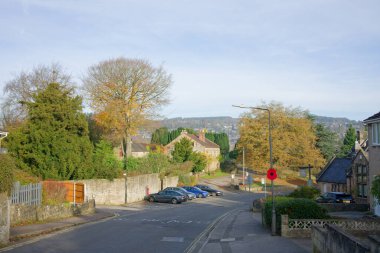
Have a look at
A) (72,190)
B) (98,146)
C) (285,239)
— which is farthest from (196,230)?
(98,146)

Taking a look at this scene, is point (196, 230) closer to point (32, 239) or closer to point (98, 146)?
point (32, 239)

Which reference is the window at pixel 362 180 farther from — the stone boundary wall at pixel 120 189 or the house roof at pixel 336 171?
the stone boundary wall at pixel 120 189

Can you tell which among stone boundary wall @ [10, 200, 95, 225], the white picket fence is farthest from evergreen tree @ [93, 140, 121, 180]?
the white picket fence

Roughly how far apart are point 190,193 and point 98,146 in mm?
Result: 11928

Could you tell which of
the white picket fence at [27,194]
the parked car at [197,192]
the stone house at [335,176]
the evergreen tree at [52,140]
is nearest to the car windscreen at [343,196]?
the stone house at [335,176]

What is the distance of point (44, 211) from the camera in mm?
25484

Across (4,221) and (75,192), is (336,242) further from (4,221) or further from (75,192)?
(75,192)

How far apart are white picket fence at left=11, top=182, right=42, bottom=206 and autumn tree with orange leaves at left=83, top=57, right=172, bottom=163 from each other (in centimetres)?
2529

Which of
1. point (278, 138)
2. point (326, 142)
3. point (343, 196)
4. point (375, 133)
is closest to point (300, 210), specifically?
point (375, 133)

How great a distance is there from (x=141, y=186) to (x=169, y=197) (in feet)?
12.7

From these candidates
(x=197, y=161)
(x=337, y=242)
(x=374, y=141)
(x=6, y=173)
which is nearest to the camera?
(x=337, y=242)

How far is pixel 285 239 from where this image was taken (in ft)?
64.3

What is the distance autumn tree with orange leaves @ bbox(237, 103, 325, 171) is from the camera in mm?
70438

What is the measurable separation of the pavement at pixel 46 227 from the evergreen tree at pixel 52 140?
342 inches
